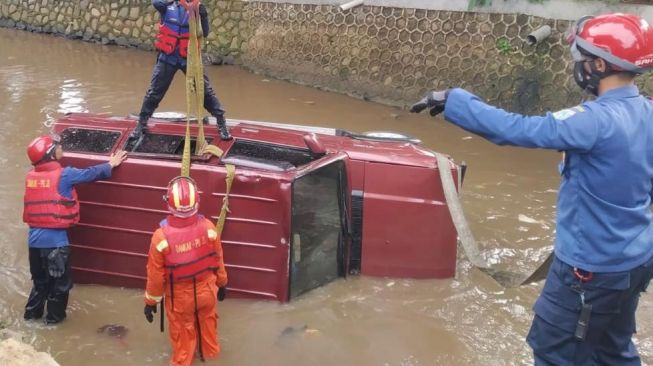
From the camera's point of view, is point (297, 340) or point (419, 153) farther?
point (419, 153)

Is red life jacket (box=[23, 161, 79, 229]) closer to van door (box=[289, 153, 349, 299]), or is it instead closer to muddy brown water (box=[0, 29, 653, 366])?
muddy brown water (box=[0, 29, 653, 366])

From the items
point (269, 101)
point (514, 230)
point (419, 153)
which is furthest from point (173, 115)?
point (269, 101)

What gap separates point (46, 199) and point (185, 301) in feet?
4.30

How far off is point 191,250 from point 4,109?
7900 millimetres

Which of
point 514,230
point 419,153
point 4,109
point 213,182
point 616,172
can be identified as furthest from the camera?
point 4,109

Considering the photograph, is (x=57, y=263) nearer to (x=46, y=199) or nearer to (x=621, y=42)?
(x=46, y=199)

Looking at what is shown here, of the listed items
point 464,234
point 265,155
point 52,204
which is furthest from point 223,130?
point 464,234

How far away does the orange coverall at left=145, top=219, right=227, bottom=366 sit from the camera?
3.72m

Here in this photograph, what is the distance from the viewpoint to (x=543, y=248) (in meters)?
5.78

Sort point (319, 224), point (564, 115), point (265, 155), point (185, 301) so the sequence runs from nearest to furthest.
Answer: point (564, 115) → point (185, 301) → point (319, 224) → point (265, 155)

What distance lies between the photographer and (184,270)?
3.75 metres

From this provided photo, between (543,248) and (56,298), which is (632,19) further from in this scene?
(56,298)

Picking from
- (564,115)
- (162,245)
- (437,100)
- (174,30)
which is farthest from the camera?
(174,30)

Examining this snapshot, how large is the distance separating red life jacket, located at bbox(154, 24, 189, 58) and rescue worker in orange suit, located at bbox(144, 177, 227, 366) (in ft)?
4.94
